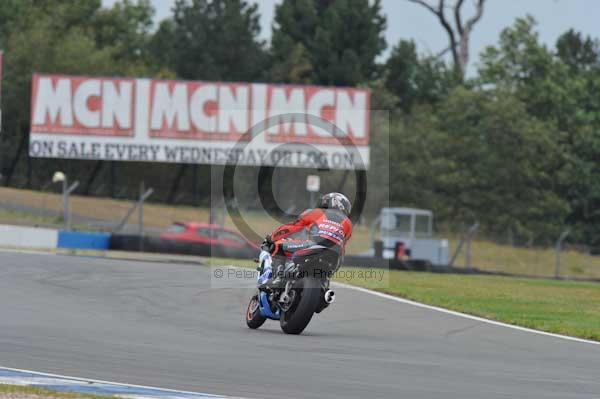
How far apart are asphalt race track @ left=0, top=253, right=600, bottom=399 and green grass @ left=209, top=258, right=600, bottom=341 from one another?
0.86m

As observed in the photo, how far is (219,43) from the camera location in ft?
286

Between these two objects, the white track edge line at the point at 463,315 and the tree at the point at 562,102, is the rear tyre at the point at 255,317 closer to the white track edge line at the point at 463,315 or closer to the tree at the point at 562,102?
the white track edge line at the point at 463,315

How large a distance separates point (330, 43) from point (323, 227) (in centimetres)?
7161

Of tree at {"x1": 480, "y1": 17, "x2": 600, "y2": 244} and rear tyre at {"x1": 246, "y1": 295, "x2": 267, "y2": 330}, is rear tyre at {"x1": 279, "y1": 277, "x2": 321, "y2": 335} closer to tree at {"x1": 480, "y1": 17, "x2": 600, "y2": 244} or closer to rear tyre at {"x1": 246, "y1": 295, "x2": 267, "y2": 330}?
rear tyre at {"x1": 246, "y1": 295, "x2": 267, "y2": 330}

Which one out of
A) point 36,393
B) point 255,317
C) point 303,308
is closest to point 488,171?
point 255,317

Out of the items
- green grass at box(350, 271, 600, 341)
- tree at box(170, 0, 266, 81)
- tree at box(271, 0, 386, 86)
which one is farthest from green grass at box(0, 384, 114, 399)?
Answer: tree at box(170, 0, 266, 81)

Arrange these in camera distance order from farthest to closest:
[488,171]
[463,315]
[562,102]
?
[562,102]
[488,171]
[463,315]

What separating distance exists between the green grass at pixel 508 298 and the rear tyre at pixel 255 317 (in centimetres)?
374

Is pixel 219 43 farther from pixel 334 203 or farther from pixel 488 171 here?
pixel 334 203

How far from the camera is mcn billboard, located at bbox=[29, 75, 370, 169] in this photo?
148 ft

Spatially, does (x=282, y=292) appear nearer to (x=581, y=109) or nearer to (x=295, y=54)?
(x=581, y=109)

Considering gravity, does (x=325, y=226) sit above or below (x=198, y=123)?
below

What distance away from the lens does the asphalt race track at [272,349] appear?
9703 mm

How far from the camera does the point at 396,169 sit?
6084 centimetres
